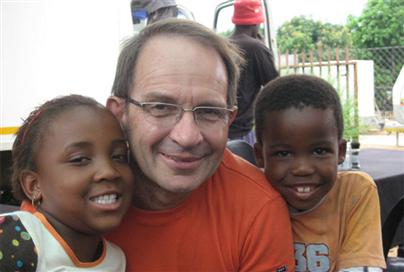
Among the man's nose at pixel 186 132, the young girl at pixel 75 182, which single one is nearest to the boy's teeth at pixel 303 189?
the man's nose at pixel 186 132

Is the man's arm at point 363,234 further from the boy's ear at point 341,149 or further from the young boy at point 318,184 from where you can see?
the boy's ear at point 341,149

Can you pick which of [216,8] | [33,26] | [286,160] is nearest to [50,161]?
[286,160]

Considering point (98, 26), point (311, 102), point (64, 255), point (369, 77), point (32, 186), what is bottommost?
point (369, 77)

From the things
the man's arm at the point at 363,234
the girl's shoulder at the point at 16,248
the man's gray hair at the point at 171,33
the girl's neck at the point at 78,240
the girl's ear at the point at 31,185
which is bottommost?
the man's arm at the point at 363,234

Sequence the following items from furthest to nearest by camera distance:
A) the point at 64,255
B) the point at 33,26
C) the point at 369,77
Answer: the point at 369,77
the point at 33,26
the point at 64,255

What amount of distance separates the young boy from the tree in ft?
52.7

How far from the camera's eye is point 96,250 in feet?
5.99

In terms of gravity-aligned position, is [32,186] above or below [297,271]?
above

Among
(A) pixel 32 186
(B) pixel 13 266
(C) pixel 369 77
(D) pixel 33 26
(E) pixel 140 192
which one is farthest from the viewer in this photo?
(C) pixel 369 77

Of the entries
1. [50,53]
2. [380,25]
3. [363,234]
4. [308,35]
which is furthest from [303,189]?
[308,35]

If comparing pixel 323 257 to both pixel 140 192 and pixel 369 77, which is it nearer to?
pixel 140 192

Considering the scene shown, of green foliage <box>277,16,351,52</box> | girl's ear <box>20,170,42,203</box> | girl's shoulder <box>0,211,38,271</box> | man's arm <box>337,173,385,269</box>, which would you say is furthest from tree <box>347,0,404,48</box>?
girl's shoulder <box>0,211,38,271</box>

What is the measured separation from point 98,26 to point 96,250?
7.80 feet

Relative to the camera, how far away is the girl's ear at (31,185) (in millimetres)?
1771
